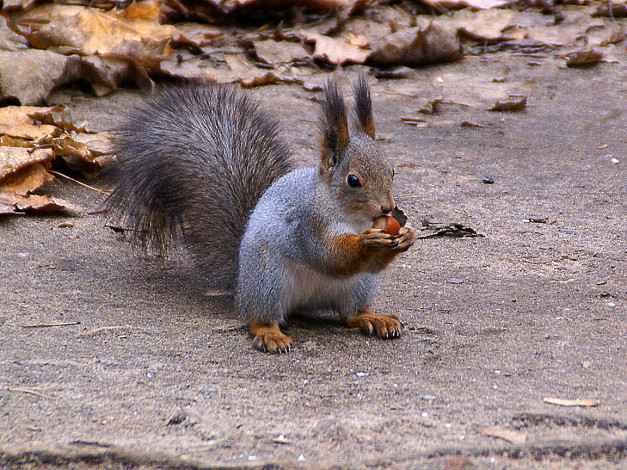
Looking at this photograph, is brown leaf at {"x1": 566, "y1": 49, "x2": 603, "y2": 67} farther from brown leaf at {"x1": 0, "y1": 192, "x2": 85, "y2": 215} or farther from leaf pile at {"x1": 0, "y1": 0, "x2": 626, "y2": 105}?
brown leaf at {"x1": 0, "y1": 192, "x2": 85, "y2": 215}

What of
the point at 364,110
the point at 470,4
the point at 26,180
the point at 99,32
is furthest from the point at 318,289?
the point at 470,4

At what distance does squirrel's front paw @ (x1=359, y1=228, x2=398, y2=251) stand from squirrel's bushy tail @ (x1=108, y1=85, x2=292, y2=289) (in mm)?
570

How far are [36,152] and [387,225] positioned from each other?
1.68 m

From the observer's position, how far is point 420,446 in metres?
1.30

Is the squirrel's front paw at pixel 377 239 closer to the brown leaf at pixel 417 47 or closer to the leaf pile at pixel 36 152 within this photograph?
the leaf pile at pixel 36 152

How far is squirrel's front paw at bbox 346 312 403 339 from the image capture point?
2018 millimetres

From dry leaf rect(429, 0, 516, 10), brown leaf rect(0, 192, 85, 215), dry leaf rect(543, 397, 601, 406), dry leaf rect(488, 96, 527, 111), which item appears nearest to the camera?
dry leaf rect(543, 397, 601, 406)

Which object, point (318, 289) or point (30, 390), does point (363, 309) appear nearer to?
point (318, 289)

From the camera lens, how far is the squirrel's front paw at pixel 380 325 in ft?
6.62

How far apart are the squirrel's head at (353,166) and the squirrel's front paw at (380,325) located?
0.31 metres

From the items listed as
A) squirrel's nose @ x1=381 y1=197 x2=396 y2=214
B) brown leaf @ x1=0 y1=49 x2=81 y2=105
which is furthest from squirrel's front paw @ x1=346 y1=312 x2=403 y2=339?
brown leaf @ x1=0 y1=49 x2=81 y2=105

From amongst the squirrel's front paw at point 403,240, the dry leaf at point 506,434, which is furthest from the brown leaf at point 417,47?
the dry leaf at point 506,434

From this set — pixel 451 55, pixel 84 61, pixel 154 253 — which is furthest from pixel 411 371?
pixel 451 55

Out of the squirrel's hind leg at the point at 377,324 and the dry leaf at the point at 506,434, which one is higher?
the dry leaf at the point at 506,434
